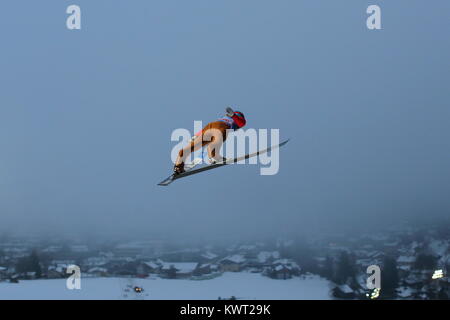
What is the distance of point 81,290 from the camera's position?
6731cm

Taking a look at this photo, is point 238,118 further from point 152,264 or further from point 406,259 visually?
point 152,264

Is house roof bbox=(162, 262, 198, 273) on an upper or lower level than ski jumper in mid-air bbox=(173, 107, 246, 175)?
lower

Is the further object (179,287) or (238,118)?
(179,287)

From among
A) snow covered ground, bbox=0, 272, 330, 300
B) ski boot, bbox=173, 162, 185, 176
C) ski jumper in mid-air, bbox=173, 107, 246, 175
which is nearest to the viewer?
ski jumper in mid-air, bbox=173, 107, 246, 175

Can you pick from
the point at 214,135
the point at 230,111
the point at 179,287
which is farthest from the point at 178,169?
the point at 179,287

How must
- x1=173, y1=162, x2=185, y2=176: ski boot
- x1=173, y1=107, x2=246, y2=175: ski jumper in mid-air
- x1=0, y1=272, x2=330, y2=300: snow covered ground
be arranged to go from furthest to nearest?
x1=0, y1=272, x2=330, y2=300: snow covered ground
x1=173, y1=162, x2=185, y2=176: ski boot
x1=173, y1=107, x2=246, y2=175: ski jumper in mid-air

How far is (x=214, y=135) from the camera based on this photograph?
1959 centimetres

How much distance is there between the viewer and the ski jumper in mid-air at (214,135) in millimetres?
19547

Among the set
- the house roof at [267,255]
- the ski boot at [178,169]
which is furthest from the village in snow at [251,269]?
the ski boot at [178,169]

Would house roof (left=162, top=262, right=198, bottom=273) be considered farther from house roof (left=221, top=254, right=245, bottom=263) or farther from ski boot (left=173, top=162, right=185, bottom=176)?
ski boot (left=173, top=162, right=185, bottom=176)

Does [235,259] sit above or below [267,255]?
above

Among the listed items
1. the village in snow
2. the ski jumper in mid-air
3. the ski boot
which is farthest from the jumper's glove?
the village in snow

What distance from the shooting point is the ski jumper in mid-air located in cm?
1955
